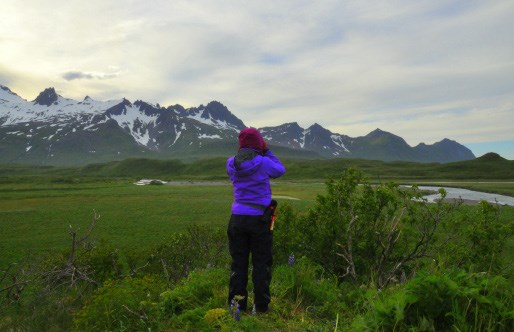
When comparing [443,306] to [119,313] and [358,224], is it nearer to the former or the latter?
[119,313]

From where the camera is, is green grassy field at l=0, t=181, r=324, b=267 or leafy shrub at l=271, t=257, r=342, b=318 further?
green grassy field at l=0, t=181, r=324, b=267

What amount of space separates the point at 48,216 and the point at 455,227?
40068mm

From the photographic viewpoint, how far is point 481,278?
12.5 ft

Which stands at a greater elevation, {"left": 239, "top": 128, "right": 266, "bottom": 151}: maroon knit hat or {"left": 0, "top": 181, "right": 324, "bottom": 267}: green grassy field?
{"left": 239, "top": 128, "right": 266, "bottom": 151}: maroon knit hat

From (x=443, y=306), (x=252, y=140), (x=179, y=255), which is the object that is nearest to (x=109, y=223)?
(x=179, y=255)

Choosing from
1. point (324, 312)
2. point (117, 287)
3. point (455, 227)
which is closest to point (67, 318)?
point (117, 287)

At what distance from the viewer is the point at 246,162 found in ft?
21.3

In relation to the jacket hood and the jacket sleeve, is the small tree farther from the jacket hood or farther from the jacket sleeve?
the jacket hood

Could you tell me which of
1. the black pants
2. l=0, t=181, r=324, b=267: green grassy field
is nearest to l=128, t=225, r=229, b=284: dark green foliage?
the black pants

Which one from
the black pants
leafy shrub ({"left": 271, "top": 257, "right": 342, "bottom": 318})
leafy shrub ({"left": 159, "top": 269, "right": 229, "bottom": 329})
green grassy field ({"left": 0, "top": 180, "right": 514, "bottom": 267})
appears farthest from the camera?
green grassy field ({"left": 0, "top": 180, "right": 514, "bottom": 267})

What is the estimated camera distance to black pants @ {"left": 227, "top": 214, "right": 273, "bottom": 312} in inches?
244

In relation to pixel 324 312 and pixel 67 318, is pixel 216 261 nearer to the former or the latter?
pixel 67 318

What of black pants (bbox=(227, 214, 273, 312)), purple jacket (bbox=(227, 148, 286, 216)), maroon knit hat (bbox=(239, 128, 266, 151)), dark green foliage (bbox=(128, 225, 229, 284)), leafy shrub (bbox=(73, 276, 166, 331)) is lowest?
dark green foliage (bbox=(128, 225, 229, 284))

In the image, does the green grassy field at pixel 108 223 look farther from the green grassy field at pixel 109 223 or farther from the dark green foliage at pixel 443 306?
the dark green foliage at pixel 443 306
